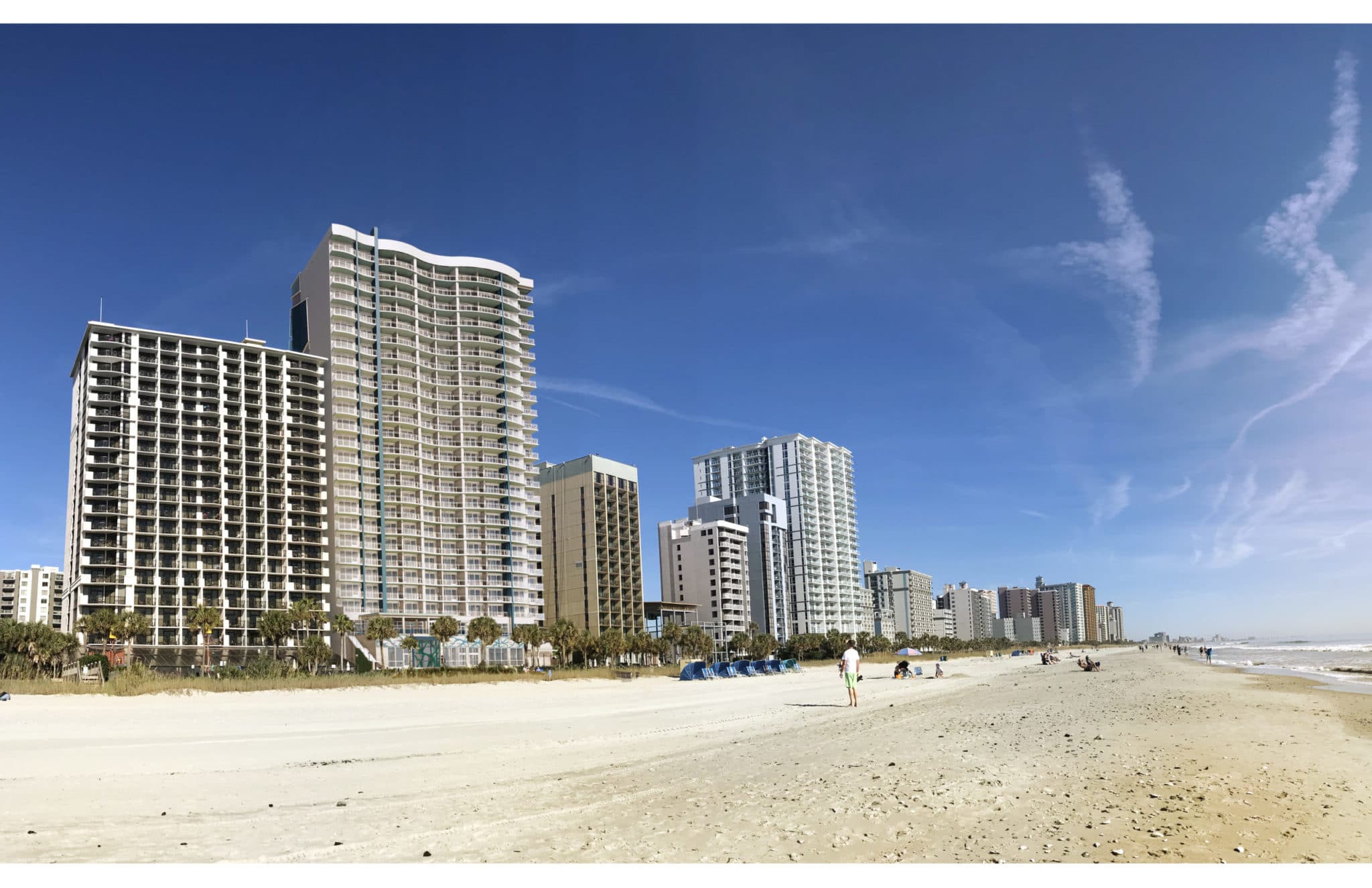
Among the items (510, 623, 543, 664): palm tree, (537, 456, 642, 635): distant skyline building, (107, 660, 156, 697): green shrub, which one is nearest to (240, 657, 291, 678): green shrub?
(107, 660, 156, 697): green shrub

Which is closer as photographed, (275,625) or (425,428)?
(275,625)

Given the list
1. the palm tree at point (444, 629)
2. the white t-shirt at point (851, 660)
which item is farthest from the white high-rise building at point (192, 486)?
the white t-shirt at point (851, 660)

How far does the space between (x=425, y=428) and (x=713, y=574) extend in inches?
2859

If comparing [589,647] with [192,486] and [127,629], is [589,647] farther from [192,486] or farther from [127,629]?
[192,486]

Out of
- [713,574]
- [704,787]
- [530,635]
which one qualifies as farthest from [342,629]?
[713,574]

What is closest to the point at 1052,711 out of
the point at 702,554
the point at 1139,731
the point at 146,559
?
the point at 1139,731

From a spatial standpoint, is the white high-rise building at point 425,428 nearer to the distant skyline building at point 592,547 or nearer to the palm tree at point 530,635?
the distant skyline building at point 592,547

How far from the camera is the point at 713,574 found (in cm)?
17912

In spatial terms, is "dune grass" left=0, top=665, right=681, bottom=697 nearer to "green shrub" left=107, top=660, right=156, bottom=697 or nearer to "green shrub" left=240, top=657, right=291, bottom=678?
"green shrub" left=107, top=660, right=156, bottom=697

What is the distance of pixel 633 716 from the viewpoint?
92.2ft

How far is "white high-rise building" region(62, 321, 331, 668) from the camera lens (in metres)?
101

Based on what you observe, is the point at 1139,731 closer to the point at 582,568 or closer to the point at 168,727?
the point at 168,727

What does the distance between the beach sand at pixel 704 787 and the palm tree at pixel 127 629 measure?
207 feet

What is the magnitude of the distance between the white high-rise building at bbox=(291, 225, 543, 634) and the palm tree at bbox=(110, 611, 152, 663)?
1095 inches
